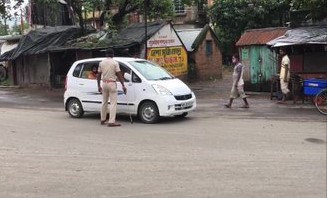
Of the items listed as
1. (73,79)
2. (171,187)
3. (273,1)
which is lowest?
(171,187)

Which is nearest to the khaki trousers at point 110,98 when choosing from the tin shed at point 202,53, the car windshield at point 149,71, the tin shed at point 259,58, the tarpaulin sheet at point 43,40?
the car windshield at point 149,71

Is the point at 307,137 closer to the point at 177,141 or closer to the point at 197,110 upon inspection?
the point at 177,141

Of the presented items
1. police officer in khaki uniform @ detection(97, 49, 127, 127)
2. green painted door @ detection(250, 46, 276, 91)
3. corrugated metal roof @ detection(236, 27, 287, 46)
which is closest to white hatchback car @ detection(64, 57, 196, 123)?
police officer in khaki uniform @ detection(97, 49, 127, 127)

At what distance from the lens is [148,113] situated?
13.3 meters

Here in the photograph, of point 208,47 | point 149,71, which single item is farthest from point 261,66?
point 208,47

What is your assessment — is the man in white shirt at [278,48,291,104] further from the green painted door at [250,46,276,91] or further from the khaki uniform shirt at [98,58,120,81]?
the khaki uniform shirt at [98,58,120,81]

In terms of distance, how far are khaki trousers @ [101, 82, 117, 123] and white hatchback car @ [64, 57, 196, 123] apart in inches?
22.3

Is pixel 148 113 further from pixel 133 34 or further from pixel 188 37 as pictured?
pixel 188 37

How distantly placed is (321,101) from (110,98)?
18.9 feet

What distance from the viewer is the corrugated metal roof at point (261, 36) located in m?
19.6

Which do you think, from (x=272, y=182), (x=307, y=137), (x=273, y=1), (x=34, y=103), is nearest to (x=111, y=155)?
(x=272, y=182)

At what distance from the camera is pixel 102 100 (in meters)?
13.8

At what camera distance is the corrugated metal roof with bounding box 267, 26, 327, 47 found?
53.9 feet

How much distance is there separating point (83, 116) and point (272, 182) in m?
8.92
